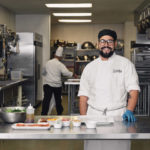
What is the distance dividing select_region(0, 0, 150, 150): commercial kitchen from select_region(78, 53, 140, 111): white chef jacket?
Result: 356mm

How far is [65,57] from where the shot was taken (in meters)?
12.9

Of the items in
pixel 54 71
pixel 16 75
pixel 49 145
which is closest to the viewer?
pixel 49 145

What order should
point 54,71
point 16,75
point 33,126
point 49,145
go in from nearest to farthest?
point 33,126, point 49,145, point 54,71, point 16,75

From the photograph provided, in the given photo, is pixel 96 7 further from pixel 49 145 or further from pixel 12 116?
pixel 12 116

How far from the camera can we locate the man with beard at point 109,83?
3.16m

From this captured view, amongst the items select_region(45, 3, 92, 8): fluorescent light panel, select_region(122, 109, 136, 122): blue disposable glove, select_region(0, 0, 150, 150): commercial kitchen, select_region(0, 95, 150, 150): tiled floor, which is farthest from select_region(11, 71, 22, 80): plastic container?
select_region(122, 109, 136, 122): blue disposable glove

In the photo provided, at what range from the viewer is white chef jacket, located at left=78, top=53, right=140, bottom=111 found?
3169 millimetres

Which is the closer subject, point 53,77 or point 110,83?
point 110,83

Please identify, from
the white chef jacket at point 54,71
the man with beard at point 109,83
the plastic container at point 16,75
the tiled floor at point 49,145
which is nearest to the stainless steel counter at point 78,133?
the man with beard at point 109,83

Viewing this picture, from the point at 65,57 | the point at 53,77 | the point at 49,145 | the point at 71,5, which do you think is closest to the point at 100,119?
the point at 49,145

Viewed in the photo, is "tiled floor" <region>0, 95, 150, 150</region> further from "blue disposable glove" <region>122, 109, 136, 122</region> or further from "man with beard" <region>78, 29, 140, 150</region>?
"blue disposable glove" <region>122, 109, 136, 122</region>

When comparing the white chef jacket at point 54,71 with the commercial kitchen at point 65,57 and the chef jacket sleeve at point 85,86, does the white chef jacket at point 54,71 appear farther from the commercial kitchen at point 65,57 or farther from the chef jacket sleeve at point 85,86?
the chef jacket sleeve at point 85,86

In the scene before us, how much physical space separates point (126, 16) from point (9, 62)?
440 cm

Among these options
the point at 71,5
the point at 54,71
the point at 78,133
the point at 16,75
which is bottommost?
the point at 78,133
